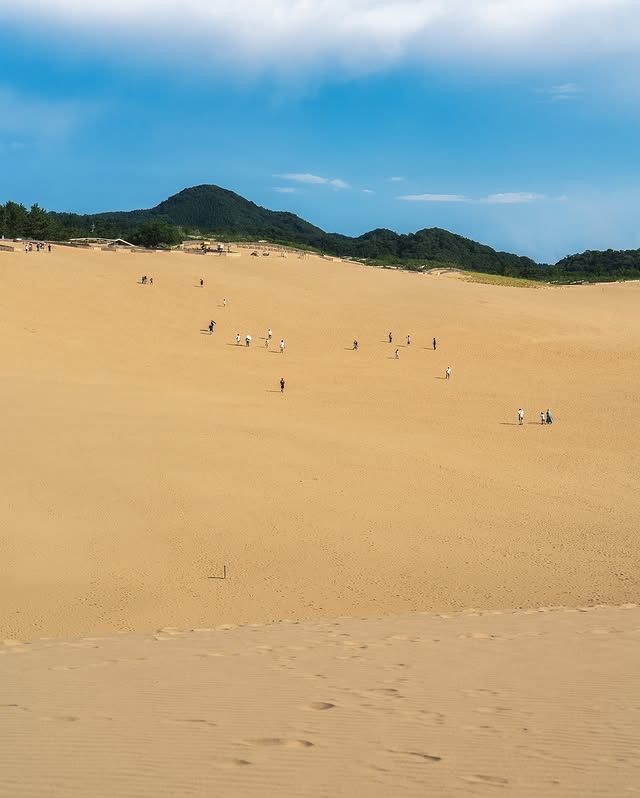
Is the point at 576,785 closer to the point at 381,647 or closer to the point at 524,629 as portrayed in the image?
the point at 381,647

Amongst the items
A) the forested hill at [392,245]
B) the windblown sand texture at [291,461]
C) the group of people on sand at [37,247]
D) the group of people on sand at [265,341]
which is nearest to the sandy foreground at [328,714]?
the windblown sand texture at [291,461]

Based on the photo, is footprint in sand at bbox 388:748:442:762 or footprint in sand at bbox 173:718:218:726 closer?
footprint in sand at bbox 388:748:442:762

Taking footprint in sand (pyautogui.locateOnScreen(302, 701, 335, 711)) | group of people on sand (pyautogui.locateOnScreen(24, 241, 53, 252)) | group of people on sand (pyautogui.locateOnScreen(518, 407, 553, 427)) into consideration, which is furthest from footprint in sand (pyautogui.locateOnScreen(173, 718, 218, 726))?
group of people on sand (pyautogui.locateOnScreen(24, 241, 53, 252))

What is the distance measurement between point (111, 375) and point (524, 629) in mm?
27765

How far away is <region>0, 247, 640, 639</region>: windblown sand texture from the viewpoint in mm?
14047

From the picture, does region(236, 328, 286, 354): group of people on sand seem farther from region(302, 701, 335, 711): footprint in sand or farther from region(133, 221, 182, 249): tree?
region(133, 221, 182, 249): tree

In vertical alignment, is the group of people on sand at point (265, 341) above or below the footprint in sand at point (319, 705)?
above

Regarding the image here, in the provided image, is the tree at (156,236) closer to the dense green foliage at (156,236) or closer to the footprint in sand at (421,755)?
the dense green foliage at (156,236)

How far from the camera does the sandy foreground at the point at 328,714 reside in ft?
17.3

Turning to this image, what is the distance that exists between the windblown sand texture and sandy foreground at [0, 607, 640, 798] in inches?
123

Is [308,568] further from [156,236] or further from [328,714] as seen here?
[156,236]

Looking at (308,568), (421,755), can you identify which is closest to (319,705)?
(421,755)

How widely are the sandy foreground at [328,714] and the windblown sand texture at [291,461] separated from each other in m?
3.11

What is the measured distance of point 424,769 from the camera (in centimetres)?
548
